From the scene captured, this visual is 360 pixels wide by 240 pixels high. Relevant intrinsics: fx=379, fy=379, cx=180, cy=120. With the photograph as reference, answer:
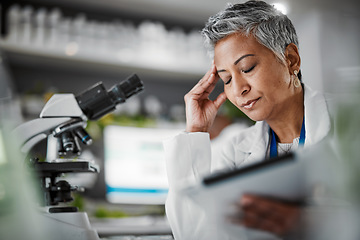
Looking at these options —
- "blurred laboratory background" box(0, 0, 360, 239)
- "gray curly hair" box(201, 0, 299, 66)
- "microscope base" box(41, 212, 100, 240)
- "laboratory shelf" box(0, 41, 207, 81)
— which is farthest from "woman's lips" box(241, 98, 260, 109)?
"laboratory shelf" box(0, 41, 207, 81)

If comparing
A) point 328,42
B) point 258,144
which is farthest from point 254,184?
point 258,144

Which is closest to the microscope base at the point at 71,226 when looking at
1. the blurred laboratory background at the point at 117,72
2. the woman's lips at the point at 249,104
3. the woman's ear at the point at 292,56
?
the woman's lips at the point at 249,104

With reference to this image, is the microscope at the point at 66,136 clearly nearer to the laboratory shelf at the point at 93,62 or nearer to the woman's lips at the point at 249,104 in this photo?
the woman's lips at the point at 249,104

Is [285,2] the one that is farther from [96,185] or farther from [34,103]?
[96,185]

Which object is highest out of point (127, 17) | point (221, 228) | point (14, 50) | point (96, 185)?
point (127, 17)

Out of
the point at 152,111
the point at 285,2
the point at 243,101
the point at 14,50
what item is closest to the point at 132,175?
the point at 152,111

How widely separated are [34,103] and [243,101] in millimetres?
1671

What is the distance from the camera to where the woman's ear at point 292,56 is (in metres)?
0.92

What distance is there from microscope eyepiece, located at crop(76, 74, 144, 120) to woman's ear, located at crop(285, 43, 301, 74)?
371 millimetres

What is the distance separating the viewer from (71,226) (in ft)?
2.43

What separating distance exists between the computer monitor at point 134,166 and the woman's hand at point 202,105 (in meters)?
1.24

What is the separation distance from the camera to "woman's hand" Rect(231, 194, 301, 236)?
0.42 meters

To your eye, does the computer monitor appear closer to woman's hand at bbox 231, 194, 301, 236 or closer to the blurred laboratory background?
the blurred laboratory background

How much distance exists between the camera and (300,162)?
41 cm
